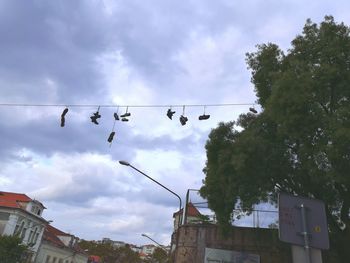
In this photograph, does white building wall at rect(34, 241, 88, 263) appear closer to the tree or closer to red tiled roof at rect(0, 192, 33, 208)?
red tiled roof at rect(0, 192, 33, 208)

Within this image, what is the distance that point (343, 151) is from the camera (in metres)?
12.4

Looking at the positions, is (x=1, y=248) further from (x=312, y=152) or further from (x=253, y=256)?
(x=312, y=152)

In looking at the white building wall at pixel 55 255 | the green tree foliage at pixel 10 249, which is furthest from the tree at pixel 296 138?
the white building wall at pixel 55 255

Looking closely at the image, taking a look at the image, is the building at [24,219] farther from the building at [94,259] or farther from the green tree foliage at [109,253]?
the building at [94,259]

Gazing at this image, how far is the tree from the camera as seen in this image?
13.5 m

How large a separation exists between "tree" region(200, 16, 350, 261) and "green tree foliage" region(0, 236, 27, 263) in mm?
19528

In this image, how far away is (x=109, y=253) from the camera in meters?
69.4

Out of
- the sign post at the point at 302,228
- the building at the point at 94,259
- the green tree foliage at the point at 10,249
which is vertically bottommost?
the sign post at the point at 302,228

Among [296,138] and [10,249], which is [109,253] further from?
[296,138]

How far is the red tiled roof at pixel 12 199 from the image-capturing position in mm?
45203

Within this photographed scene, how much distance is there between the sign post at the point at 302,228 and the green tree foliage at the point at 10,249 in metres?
29.5

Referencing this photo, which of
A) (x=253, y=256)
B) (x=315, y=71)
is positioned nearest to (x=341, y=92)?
(x=315, y=71)

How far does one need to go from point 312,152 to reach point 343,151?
1373mm

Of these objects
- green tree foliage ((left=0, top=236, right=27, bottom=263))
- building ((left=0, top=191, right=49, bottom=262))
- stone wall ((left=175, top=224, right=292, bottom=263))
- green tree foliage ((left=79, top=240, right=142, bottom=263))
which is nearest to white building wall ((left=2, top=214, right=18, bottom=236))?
building ((left=0, top=191, right=49, bottom=262))
